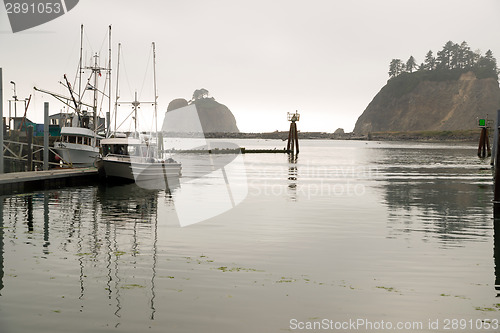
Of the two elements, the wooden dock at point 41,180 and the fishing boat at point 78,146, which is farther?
the fishing boat at point 78,146

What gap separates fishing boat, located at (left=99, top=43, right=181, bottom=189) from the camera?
131 ft

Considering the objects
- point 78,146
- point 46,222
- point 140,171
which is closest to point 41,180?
point 140,171

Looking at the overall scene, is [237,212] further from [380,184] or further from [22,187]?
[380,184]

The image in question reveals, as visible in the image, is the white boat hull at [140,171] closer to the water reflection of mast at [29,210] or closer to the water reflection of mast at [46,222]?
the water reflection of mast at [46,222]

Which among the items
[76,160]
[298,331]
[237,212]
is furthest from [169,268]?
[76,160]

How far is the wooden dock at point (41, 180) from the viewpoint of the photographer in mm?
30594

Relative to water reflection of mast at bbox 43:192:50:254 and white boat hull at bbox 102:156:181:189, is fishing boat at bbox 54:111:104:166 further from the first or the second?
water reflection of mast at bbox 43:192:50:254

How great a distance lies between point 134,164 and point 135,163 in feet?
0.44

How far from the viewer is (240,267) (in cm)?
1435

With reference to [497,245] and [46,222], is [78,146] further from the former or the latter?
[497,245]

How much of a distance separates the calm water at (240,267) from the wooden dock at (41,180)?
92.9 inches

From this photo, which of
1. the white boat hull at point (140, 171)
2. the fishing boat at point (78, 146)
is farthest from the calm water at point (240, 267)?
the fishing boat at point (78, 146)

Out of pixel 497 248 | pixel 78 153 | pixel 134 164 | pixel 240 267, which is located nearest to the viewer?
pixel 240 267

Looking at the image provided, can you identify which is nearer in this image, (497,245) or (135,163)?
(497,245)
